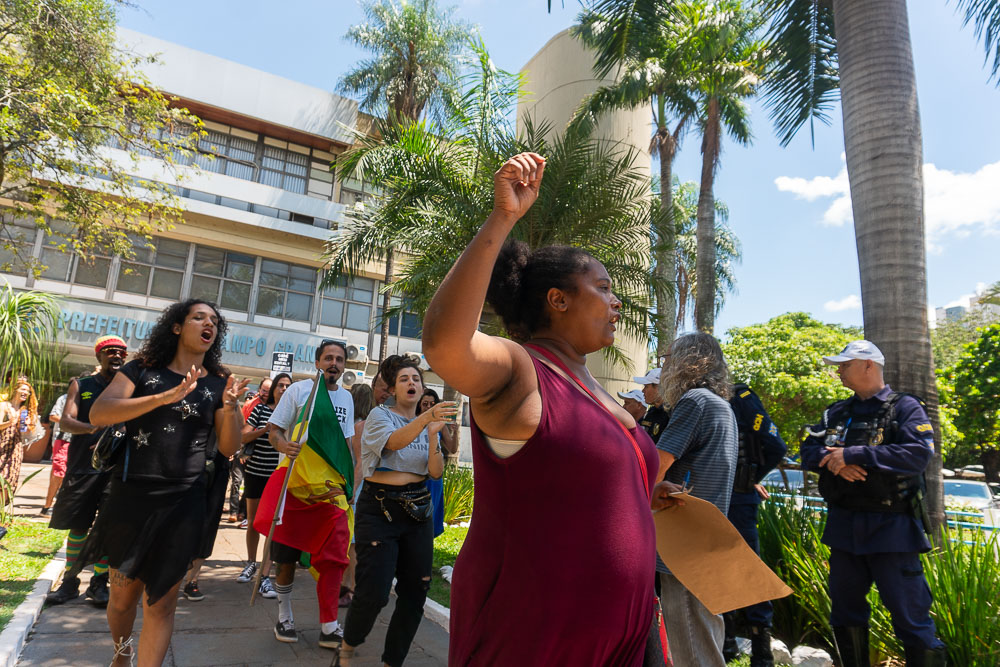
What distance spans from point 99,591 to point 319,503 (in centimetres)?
197

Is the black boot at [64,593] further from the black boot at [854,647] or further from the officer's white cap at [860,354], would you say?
the officer's white cap at [860,354]

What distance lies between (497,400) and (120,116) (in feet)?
42.4

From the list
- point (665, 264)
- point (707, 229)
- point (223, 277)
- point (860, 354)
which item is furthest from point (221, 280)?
point (860, 354)

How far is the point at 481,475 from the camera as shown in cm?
146

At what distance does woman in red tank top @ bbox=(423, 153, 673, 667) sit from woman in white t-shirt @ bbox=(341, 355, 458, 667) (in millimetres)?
2100

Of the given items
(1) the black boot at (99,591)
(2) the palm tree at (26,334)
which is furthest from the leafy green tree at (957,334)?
(1) the black boot at (99,591)

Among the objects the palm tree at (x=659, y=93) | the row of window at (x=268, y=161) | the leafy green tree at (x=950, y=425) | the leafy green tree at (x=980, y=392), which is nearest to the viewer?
the palm tree at (x=659, y=93)

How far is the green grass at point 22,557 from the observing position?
440 cm

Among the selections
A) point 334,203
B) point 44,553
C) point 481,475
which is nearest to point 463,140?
point 44,553

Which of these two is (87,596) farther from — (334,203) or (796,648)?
(334,203)

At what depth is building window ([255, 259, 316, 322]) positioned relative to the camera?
922 inches

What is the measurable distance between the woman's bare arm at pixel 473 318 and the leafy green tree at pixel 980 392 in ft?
90.7

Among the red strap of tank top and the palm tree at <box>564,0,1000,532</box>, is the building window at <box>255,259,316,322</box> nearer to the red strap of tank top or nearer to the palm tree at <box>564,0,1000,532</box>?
the palm tree at <box>564,0,1000,532</box>

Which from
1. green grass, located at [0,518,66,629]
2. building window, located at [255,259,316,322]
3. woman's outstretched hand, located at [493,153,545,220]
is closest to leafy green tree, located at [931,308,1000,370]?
building window, located at [255,259,316,322]
